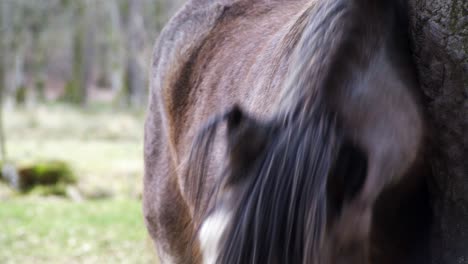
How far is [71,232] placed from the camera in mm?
7633

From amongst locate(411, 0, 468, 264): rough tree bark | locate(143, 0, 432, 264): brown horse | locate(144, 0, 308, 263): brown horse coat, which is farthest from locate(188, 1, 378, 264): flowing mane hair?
locate(144, 0, 308, 263): brown horse coat

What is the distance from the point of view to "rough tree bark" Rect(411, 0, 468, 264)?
1.14 meters

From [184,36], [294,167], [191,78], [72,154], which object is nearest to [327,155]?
[294,167]

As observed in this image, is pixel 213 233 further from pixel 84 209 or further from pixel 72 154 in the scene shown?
pixel 72 154

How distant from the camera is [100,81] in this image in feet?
128

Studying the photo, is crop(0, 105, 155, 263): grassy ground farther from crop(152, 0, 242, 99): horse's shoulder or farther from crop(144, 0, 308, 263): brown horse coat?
crop(152, 0, 242, 99): horse's shoulder

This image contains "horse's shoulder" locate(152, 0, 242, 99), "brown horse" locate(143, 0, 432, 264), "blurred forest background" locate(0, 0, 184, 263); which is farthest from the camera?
"blurred forest background" locate(0, 0, 184, 263)

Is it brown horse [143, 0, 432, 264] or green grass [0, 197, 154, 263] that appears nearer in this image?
brown horse [143, 0, 432, 264]

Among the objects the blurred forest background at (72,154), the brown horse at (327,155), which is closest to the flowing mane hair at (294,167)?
the brown horse at (327,155)

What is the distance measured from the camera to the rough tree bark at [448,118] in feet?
3.73

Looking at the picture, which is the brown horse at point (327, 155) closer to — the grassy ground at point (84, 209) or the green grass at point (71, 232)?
the grassy ground at point (84, 209)

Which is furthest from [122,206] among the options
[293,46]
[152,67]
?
[293,46]

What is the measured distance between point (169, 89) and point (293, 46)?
1.27 m

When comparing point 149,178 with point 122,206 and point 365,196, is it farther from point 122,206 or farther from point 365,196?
point 122,206
